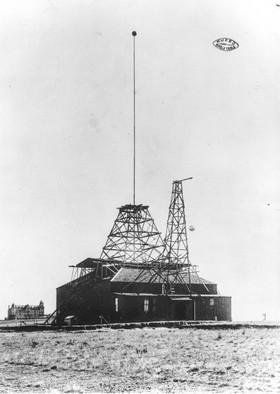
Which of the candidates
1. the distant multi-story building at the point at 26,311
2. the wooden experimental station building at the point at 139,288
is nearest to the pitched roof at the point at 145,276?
the wooden experimental station building at the point at 139,288

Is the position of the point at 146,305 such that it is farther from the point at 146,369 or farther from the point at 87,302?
the point at 146,369

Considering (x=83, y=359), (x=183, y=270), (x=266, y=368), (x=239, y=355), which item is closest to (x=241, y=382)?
(x=266, y=368)

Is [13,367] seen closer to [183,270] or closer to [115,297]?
[115,297]

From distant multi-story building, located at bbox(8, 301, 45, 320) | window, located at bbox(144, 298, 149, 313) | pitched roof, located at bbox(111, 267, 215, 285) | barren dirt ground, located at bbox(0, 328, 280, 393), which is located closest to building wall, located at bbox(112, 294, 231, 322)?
window, located at bbox(144, 298, 149, 313)

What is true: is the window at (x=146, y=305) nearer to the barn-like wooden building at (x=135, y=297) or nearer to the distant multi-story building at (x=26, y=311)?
the barn-like wooden building at (x=135, y=297)

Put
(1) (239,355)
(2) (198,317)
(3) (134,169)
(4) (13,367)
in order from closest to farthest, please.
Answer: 1. (4) (13,367)
2. (1) (239,355)
3. (3) (134,169)
4. (2) (198,317)

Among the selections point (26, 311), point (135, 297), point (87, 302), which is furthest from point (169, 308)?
point (26, 311)
